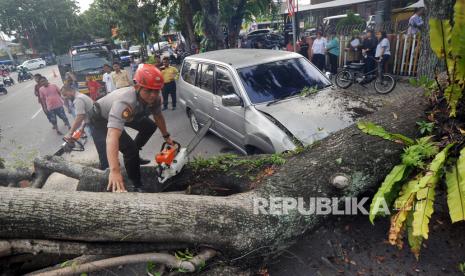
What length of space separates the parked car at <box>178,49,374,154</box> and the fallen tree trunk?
2.78ft

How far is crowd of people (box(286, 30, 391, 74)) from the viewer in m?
9.33

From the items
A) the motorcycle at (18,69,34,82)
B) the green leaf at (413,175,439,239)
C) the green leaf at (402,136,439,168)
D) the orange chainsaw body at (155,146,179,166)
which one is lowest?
the motorcycle at (18,69,34,82)

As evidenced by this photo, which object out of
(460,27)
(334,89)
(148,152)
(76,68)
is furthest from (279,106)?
(76,68)

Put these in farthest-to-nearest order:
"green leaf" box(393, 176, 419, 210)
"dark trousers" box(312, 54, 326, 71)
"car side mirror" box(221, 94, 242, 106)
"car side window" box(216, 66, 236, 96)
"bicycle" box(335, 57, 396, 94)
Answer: "dark trousers" box(312, 54, 326, 71) < "bicycle" box(335, 57, 396, 94) < "car side window" box(216, 66, 236, 96) < "car side mirror" box(221, 94, 242, 106) < "green leaf" box(393, 176, 419, 210)

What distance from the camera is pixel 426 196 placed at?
7.61 ft

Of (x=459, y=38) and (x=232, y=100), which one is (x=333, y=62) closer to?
(x=232, y=100)

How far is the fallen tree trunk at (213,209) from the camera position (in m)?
2.10

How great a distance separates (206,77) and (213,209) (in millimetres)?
3994

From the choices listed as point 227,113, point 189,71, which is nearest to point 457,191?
point 227,113

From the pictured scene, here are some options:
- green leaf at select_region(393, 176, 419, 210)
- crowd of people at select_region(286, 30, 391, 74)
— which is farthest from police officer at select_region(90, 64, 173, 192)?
crowd of people at select_region(286, 30, 391, 74)

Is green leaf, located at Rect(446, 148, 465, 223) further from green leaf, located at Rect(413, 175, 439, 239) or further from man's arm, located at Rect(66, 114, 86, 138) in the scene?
man's arm, located at Rect(66, 114, 86, 138)

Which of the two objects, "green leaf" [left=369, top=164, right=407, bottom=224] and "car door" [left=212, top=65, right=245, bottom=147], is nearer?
"green leaf" [left=369, top=164, right=407, bottom=224]

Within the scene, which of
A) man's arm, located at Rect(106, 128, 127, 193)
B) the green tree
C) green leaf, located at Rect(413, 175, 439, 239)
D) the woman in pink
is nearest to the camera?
green leaf, located at Rect(413, 175, 439, 239)

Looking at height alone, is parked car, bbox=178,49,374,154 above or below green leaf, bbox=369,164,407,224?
above
